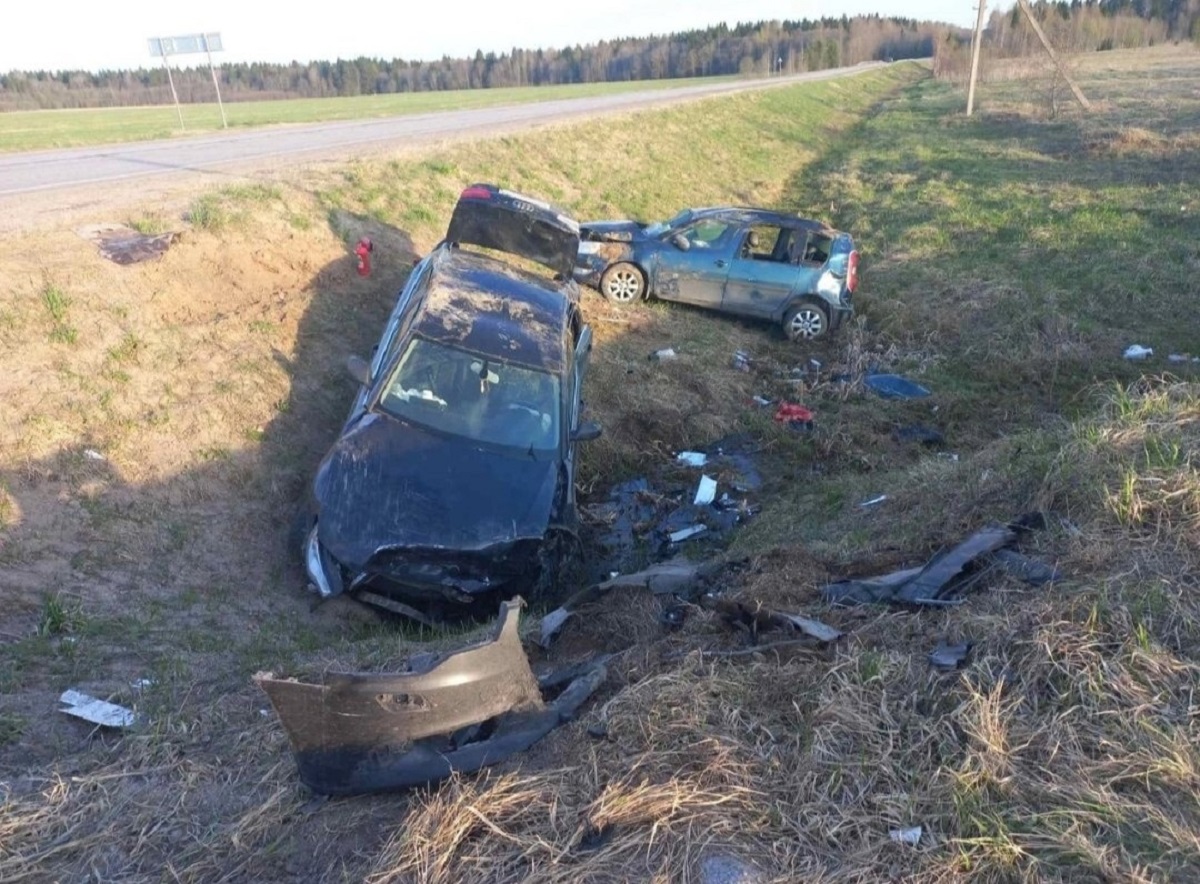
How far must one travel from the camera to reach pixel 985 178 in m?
20.6

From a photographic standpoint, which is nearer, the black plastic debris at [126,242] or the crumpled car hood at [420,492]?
the crumpled car hood at [420,492]

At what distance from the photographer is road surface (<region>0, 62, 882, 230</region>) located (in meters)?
11.9

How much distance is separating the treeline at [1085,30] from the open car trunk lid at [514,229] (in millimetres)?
48230

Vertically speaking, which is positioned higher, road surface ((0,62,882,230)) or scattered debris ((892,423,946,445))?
road surface ((0,62,882,230))

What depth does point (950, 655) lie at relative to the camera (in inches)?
135

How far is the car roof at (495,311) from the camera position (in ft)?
21.7

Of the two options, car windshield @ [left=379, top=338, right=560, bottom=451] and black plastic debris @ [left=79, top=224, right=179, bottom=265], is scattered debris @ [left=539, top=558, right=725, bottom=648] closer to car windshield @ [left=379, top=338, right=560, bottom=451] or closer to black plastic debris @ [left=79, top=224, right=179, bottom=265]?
car windshield @ [left=379, top=338, right=560, bottom=451]

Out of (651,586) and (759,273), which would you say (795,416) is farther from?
(651,586)

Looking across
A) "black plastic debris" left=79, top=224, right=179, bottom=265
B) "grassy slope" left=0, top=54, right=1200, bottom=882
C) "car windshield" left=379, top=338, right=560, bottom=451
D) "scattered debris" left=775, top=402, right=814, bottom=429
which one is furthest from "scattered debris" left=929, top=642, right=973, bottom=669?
"black plastic debris" left=79, top=224, right=179, bottom=265

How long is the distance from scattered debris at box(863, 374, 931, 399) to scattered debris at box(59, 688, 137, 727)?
7.92m

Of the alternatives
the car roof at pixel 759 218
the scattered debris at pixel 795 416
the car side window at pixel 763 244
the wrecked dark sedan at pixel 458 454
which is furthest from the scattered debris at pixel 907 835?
the car roof at pixel 759 218

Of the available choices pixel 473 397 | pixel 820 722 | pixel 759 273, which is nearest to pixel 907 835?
pixel 820 722

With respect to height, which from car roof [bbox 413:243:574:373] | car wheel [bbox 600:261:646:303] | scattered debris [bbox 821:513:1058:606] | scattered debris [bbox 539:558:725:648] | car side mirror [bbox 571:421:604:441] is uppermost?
car roof [bbox 413:243:574:373]

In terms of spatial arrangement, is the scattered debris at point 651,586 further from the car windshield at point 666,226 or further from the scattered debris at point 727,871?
the car windshield at point 666,226
